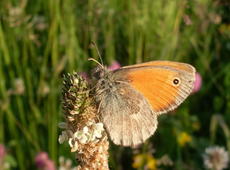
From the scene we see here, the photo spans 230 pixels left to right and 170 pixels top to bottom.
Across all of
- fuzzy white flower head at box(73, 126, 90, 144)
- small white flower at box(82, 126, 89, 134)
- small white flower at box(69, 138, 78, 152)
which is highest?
small white flower at box(82, 126, 89, 134)

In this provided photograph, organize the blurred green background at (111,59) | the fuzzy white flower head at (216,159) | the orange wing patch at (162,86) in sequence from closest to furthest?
the orange wing patch at (162,86) → the fuzzy white flower head at (216,159) → the blurred green background at (111,59)

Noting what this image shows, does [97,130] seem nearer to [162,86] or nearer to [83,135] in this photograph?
[83,135]

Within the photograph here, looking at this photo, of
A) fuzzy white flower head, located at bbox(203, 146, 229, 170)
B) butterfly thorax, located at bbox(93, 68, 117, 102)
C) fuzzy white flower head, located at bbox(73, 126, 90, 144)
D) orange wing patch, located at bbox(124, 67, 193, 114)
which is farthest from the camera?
fuzzy white flower head, located at bbox(203, 146, 229, 170)

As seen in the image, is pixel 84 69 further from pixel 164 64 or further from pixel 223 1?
pixel 164 64

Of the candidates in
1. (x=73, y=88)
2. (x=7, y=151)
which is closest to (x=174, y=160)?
(x=7, y=151)

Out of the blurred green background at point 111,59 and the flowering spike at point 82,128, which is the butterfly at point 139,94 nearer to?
the flowering spike at point 82,128

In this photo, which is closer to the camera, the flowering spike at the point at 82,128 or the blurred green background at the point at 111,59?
the flowering spike at the point at 82,128

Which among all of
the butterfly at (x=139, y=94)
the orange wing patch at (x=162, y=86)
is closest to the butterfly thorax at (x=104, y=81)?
the butterfly at (x=139, y=94)

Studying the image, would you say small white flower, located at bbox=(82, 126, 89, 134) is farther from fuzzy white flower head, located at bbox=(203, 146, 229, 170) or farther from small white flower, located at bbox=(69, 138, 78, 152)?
fuzzy white flower head, located at bbox=(203, 146, 229, 170)

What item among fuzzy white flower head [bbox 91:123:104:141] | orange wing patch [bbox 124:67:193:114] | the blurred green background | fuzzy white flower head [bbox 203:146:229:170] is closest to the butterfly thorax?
Result: orange wing patch [bbox 124:67:193:114]
